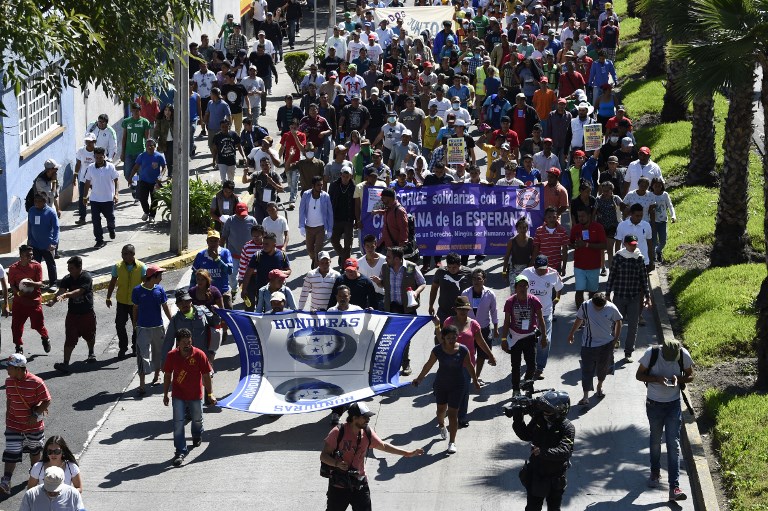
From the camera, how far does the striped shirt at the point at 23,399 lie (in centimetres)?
1312

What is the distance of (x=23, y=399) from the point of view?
43.1 ft

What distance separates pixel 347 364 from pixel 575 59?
17484 mm

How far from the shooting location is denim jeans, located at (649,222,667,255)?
20.1 m

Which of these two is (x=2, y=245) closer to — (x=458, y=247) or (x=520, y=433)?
(x=458, y=247)

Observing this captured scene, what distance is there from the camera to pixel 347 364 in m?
15.1

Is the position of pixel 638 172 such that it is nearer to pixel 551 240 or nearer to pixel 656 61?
pixel 551 240

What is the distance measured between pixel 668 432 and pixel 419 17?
27.4 meters

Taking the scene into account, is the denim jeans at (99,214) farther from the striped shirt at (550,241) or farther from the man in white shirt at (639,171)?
the man in white shirt at (639,171)

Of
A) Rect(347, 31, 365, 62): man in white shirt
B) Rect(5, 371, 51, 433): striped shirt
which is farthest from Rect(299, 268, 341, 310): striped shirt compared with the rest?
Rect(347, 31, 365, 62): man in white shirt

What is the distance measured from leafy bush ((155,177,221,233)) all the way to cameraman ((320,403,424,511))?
39.3 ft

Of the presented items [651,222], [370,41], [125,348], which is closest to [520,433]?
[125,348]

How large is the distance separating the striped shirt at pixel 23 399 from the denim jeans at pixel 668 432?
226 inches

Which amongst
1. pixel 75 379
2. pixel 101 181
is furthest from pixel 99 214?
pixel 75 379

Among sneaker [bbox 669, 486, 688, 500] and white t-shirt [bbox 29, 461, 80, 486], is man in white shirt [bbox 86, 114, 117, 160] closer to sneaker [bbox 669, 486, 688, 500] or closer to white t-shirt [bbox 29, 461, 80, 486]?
white t-shirt [bbox 29, 461, 80, 486]
